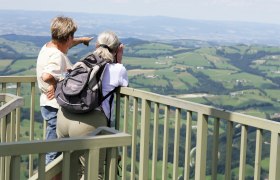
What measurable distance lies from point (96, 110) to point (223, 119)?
970 millimetres

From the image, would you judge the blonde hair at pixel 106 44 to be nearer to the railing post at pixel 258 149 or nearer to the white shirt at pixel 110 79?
the white shirt at pixel 110 79

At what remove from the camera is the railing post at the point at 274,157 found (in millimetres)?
3297

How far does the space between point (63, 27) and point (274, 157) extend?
208 cm

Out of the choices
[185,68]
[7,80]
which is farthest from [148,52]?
[7,80]

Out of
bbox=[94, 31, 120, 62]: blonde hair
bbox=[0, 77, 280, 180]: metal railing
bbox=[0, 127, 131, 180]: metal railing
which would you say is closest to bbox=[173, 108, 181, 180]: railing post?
bbox=[0, 77, 280, 180]: metal railing

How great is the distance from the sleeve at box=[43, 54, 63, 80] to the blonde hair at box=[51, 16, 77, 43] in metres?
0.17

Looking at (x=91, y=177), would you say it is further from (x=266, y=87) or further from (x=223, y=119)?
(x=266, y=87)

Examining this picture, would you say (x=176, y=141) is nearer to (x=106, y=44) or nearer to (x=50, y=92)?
(x=106, y=44)

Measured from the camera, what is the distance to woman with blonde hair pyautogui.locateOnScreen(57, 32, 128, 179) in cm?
383

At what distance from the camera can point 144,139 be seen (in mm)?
4430

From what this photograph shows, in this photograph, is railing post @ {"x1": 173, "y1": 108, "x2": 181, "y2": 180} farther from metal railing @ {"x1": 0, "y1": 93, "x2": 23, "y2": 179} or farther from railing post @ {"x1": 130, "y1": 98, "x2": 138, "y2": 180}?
metal railing @ {"x1": 0, "y1": 93, "x2": 23, "y2": 179}

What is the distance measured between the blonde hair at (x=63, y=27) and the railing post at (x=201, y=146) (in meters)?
1.33

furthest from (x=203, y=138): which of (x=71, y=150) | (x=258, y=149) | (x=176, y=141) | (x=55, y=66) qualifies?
(x=71, y=150)

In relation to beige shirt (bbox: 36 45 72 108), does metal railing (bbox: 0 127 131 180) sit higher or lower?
lower
